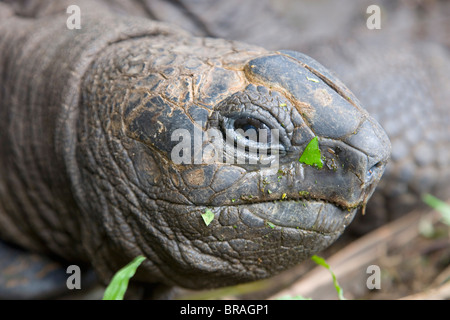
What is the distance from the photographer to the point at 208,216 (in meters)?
2.04

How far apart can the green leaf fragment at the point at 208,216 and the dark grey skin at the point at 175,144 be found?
0.06ft

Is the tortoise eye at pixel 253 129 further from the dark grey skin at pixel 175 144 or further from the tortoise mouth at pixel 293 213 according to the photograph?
the tortoise mouth at pixel 293 213

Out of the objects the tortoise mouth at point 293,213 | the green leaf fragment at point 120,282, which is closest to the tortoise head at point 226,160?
the tortoise mouth at point 293,213

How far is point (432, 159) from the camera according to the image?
11.1ft

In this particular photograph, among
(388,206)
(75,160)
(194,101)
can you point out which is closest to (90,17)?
(75,160)

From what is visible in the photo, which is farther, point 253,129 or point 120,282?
point 120,282

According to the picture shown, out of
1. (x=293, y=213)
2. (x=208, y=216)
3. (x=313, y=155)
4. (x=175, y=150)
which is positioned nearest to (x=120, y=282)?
(x=208, y=216)

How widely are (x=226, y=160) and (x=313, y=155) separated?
1.04 ft

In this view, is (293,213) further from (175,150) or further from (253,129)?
(175,150)

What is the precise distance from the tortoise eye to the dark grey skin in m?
0.02

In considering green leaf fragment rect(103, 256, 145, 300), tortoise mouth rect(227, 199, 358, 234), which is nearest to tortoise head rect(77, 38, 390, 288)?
tortoise mouth rect(227, 199, 358, 234)

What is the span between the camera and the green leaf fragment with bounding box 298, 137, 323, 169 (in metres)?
1.96

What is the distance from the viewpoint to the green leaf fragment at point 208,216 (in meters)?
2.04

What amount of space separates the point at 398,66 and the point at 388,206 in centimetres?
100
